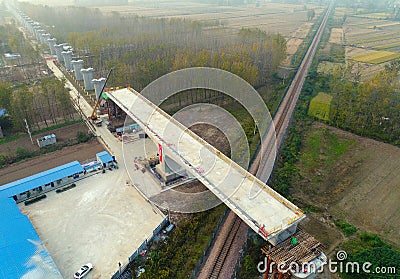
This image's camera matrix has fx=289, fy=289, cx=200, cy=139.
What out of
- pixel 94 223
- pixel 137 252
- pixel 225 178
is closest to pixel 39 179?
pixel 94 223

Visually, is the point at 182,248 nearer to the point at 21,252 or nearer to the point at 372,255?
the point at 21,252

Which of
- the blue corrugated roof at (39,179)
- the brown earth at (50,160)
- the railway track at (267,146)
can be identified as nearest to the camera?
the railway track at (267,146)

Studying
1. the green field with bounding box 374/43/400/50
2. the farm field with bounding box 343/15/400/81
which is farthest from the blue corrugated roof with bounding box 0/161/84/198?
the green field with bounding box 374/43/400/50

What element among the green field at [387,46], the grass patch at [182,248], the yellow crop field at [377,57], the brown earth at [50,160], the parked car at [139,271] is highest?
the green field at [387,46]

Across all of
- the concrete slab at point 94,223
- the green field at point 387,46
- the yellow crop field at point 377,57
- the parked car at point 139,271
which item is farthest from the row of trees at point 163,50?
the green field at point 387,46

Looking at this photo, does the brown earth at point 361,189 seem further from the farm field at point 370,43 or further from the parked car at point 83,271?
the farm field at point 370,43

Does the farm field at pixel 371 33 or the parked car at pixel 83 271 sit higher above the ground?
the farm field at pixel 371 33

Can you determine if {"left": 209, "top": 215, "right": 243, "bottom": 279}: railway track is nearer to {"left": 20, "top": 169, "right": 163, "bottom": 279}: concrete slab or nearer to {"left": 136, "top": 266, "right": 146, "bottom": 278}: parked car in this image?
{"left": 136, "top": 266, "right": 146, "bottom": 278}: parked car
